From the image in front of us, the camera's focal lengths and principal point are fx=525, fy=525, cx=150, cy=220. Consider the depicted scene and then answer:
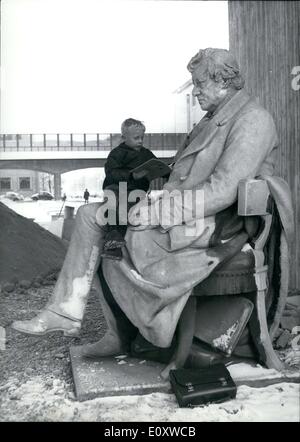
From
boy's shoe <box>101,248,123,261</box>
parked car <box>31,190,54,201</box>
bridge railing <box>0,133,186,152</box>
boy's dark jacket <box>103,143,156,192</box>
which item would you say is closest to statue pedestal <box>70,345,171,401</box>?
boy's shoe <box>101,248,123,261</box>

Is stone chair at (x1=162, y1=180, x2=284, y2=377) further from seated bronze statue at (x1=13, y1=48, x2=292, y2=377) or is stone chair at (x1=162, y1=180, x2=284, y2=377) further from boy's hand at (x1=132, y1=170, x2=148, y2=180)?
boy's hand at (x1=132, y1=170, x2=148, y2=180)

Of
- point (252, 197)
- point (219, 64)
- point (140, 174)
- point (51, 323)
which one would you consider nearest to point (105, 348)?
point (51, 323)

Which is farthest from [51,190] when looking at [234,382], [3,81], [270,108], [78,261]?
[234,382]

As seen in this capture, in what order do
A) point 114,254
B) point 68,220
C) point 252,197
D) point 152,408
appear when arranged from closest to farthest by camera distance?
point 152,408, point 252,197, point 114,254, point 68,220

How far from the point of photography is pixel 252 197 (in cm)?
278

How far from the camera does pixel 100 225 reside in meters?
3.03

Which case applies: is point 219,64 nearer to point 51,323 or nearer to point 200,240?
point 200,240

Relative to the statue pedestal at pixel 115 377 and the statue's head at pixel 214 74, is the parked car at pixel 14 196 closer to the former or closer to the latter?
the statue pedestal at pixel 115 377

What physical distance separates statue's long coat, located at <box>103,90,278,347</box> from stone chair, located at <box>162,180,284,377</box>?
9 centimetres

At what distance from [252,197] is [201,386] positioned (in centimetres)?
102

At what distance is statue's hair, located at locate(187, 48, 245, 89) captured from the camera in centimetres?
299

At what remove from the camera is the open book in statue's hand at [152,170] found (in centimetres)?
307
